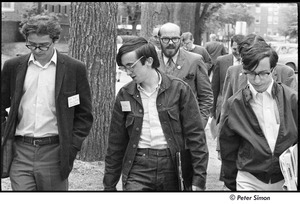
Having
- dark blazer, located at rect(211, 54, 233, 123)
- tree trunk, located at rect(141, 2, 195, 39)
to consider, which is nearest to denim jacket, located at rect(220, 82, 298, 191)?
dark blazer, located at rect(211, 54, 233, 123)

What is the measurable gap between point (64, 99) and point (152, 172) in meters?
0.83

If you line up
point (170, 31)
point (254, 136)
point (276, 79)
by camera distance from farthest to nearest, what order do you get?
point (170, 31)
point (276, 79)
point (254, 136)

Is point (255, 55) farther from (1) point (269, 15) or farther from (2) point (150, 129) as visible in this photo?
(1) point (269, 15)

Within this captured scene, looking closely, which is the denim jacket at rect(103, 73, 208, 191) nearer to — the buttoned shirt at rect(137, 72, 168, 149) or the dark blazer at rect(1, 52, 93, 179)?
the buttoned shirt at rect(137, 72, 168, 149)

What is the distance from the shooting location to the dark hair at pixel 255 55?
4.08 meters

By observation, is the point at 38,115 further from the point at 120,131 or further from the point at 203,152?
the point at 203,152

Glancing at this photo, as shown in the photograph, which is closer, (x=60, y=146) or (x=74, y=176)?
(x=60, y=146)

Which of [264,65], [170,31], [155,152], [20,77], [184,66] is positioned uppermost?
[170,31]

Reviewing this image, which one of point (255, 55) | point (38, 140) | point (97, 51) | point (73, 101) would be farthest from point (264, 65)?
point (97, 51)

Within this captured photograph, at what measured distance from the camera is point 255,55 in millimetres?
4098

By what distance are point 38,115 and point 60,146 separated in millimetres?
276

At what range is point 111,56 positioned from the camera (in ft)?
24.3

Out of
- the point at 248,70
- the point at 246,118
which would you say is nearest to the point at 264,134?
the point at 246,118

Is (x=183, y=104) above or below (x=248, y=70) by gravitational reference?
below
